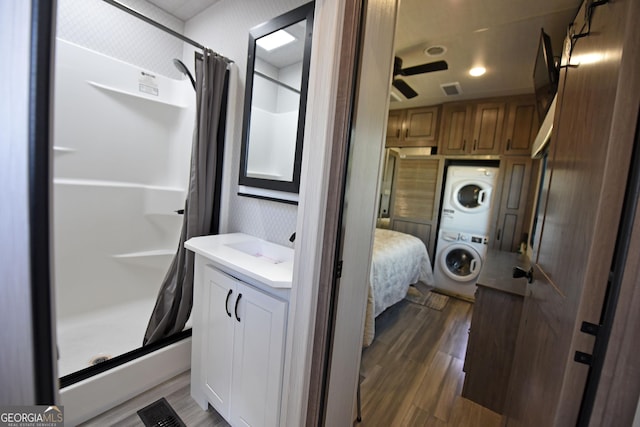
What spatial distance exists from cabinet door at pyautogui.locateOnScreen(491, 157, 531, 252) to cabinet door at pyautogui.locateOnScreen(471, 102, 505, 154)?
257 millimetres

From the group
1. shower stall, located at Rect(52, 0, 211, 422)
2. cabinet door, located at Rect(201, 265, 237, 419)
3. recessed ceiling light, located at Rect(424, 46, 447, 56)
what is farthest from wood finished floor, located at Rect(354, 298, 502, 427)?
recessed ceiling light, located at Rect(424, 46, 447, 56)

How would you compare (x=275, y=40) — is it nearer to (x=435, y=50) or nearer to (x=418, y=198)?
(x=435, y=50)

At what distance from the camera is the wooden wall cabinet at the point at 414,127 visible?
365 cm

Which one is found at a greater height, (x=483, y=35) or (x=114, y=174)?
(x=483, y=35)

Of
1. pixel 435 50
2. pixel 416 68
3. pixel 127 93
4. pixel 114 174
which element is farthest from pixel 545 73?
pixel 114 174

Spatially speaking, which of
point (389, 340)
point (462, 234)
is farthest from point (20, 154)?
point (462, 234)

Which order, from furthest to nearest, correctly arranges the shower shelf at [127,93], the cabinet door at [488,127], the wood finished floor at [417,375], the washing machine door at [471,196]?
the washing machine door at [471,196] → the cabinet door at [488,127] → the shower shelf at [127,93] → the wood finished floor at [417,375]

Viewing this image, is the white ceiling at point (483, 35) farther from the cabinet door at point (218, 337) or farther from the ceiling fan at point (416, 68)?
the cabinet door at point (218, 337)

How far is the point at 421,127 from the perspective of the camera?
A: 373cm

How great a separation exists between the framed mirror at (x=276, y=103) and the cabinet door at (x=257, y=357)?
0.63 meters

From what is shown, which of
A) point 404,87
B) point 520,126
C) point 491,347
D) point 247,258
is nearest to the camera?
point 247,258

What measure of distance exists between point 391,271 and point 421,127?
2312mm

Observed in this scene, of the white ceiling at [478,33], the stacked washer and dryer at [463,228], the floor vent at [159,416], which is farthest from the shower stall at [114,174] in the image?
the stacked washer and dryer at [463,228]

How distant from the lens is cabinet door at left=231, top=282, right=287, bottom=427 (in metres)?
1.09
